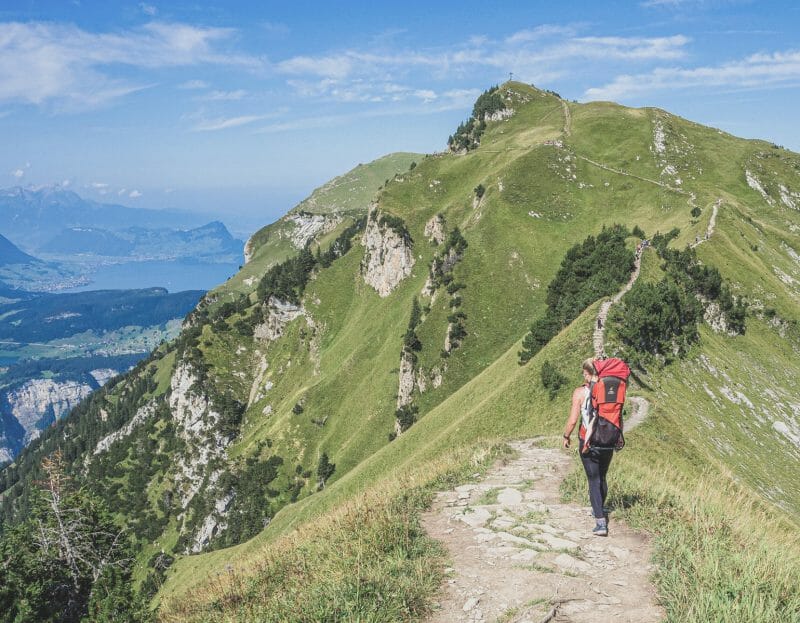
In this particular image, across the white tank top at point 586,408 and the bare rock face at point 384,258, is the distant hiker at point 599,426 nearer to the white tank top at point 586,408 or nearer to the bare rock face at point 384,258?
the white tank top at point 586,408

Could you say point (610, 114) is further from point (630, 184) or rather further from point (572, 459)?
point (572, 459)

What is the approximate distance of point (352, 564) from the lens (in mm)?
9703

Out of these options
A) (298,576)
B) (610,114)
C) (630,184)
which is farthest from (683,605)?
(610,114)

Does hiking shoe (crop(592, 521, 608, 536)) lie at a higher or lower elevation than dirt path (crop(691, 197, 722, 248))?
lower

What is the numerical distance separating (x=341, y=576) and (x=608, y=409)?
22.4 feet

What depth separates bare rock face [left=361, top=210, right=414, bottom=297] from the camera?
5022 inches

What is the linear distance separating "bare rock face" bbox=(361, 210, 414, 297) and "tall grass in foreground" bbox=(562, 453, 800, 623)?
11516cm

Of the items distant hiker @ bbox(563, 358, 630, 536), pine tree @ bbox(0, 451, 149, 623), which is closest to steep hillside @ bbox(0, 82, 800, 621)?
distant hiker @ bbox(563, 358, 630, 536)

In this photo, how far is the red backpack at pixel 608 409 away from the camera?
11016 mm

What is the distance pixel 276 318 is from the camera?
17575 centimetres

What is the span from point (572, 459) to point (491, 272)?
80890 mm

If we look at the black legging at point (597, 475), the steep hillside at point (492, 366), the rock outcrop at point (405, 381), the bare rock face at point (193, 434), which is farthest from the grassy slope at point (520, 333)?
the bare rock face at point (193, 434)

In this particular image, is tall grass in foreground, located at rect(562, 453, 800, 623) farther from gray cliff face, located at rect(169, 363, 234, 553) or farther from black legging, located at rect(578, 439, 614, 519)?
Answer: gray cliff face, located at rect(169, 363, 234, 553)

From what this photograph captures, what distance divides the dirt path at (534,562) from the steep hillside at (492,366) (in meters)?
0.76
